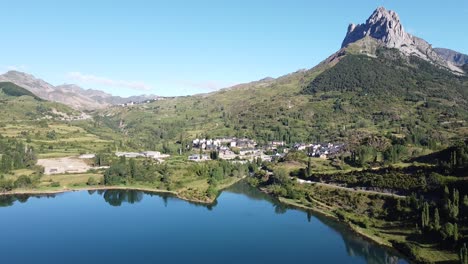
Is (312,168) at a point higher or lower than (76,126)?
lower

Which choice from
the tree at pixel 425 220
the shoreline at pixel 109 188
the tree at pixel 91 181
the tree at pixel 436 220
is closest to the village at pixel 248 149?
the shoreline at pixel 109 188

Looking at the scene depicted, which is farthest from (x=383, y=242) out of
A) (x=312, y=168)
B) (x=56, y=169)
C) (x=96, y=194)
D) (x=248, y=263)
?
(x=56, y=169)

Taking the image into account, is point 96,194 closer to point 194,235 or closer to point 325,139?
point 194,235

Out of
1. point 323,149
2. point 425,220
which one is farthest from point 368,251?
point 323,149

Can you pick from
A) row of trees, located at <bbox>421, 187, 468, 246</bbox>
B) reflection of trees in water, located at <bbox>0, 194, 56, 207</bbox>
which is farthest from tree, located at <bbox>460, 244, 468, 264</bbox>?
reflection of trees in water, located at <bbox>0, 194, 56, 207</bbox>

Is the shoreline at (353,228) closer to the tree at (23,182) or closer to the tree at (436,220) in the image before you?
the tree at (436,220)

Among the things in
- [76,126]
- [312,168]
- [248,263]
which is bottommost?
[248,263]
